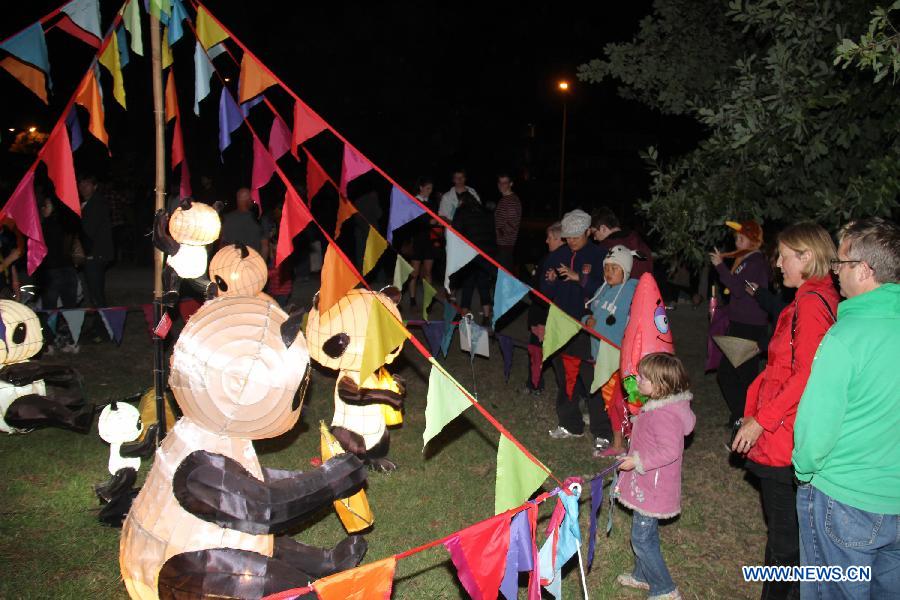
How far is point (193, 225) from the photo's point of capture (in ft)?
13.5

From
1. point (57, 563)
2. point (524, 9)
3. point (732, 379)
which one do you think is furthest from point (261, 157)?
point (524, 9)

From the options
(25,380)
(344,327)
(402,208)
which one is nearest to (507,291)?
(402,208)

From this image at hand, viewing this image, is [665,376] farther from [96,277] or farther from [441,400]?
[96,277]

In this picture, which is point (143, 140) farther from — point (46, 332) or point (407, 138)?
point (46, 332)

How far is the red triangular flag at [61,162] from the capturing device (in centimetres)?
410

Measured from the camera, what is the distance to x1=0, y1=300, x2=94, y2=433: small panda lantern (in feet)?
17.0

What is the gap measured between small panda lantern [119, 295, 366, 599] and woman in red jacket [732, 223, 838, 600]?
2.09 meters

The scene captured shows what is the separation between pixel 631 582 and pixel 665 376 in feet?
4.51

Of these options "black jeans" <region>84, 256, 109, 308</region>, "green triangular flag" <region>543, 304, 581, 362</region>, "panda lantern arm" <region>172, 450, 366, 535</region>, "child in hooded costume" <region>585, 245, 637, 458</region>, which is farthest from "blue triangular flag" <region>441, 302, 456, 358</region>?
"black jeans" <region>84, 256, 109, 308</region>

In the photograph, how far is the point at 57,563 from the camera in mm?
4246

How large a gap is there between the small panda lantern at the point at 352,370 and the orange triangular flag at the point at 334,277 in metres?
0.83

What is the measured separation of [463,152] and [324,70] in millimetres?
8971

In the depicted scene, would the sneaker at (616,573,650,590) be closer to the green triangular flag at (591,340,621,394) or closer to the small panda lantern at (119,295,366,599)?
the green triangular flag at (591,340,621,394)

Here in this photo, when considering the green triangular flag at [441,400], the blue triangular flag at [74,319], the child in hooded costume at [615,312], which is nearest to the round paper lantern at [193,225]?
the green triangular flag at [441,400]
